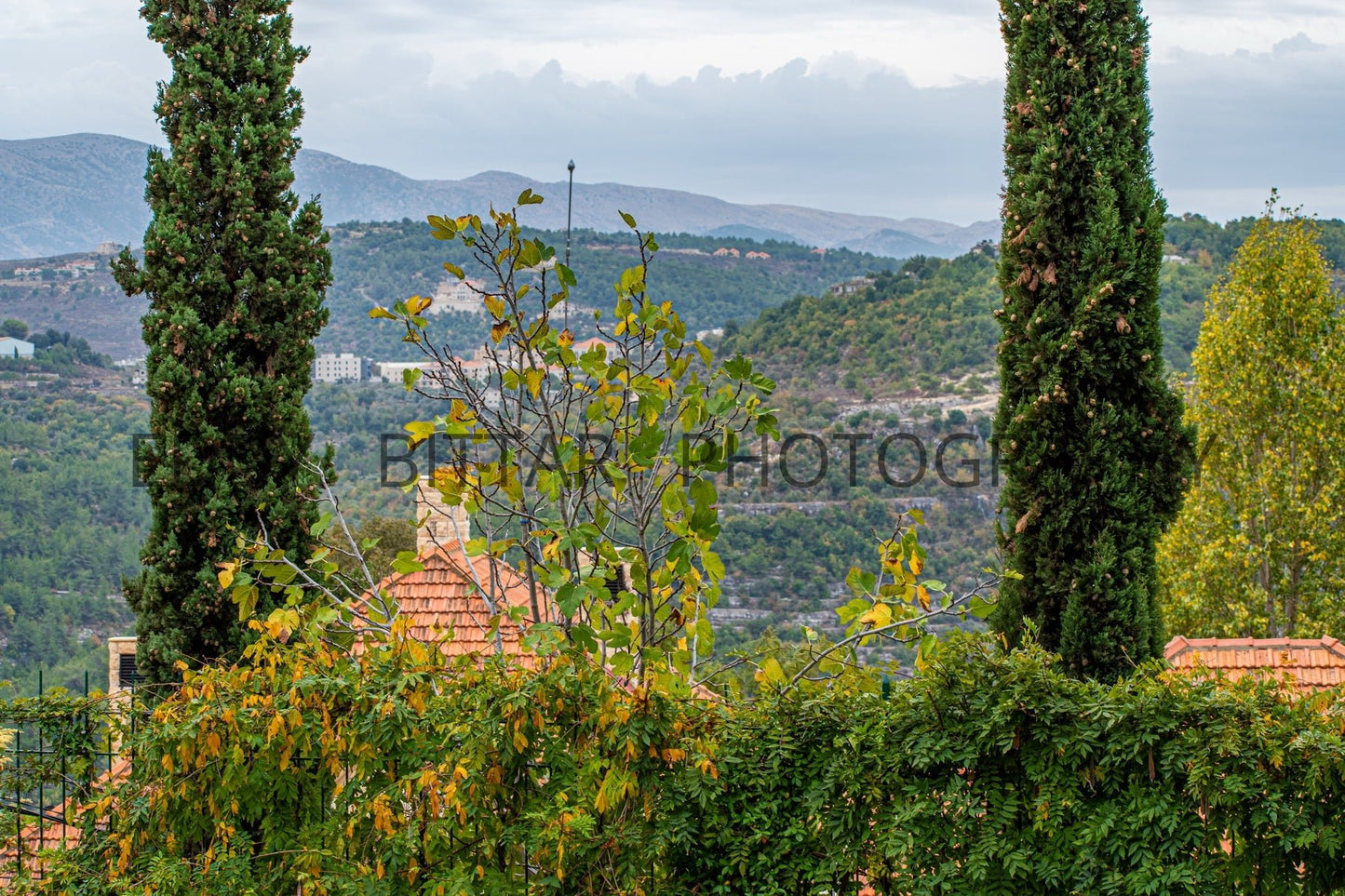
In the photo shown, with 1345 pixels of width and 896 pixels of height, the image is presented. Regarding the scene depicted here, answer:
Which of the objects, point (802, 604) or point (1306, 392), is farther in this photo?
point (802, 604)

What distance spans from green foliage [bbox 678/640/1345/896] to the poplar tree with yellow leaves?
11584 millimetres

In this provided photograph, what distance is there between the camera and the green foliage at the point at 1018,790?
3344 millimetres

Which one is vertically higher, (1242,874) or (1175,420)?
(1175,420)

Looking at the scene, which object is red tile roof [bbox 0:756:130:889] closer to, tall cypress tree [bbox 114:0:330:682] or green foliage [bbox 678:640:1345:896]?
green foliage [bbox 678:640:1345:896]

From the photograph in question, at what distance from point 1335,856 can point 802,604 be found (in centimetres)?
1907

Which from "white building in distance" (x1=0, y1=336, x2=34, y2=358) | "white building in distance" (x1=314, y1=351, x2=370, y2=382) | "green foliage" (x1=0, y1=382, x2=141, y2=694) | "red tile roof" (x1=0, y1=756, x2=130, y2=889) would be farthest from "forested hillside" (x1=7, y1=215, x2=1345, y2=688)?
"red tile roof" (x1=0, y1=756, x2=130, y2=889)

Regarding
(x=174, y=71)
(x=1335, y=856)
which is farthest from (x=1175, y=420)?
(x=174, y=71)

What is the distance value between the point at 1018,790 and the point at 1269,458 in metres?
12.5

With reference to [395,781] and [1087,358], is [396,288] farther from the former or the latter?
[395,781]

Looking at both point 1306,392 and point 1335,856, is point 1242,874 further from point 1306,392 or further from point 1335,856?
point 1306,392

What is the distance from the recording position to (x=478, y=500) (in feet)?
12.4

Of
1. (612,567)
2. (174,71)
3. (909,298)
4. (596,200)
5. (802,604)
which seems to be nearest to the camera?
(612,567)

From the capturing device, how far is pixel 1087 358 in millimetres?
8219

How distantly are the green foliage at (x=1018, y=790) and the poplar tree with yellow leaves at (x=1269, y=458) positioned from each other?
11584 millimetres
